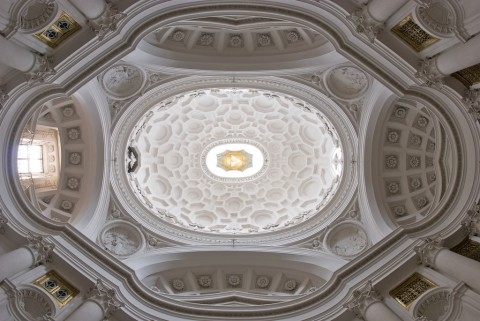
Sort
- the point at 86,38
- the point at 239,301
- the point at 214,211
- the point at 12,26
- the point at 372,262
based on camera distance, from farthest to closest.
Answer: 1. the point at 214,211
2. the point at 239,301
3. the point at 372,262
4. the point at 86,38
5. the point at 12,26

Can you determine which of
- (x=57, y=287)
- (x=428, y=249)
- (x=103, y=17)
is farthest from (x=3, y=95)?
(x=428, y=249)

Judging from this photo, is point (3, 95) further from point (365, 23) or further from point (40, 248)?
point (365, 23)

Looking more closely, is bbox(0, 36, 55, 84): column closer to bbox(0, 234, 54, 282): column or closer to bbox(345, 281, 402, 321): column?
bbox(0, 234, 54, 282): column

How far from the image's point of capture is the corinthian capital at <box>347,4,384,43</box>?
16.5 meters

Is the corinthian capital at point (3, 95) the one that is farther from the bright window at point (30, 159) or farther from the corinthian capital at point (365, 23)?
the corinthian capital at point (365, 23)

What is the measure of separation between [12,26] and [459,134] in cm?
1493

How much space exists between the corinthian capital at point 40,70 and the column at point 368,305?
13.2 m

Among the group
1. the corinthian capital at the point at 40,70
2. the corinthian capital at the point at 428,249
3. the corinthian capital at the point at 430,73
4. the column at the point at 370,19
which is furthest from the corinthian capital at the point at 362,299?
the corinthian capital at the point at 40,70

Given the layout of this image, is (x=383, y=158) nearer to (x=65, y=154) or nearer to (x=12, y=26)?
(x=65, y=154)

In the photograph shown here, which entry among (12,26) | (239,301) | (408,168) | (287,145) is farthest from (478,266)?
(287,145)

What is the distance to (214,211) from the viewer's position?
31.8 metres

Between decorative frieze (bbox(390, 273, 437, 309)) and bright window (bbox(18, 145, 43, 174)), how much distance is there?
51.9 ft

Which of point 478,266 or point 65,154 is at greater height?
point 65,154

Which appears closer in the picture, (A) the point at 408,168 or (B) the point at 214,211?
(A) the point at 408,168
